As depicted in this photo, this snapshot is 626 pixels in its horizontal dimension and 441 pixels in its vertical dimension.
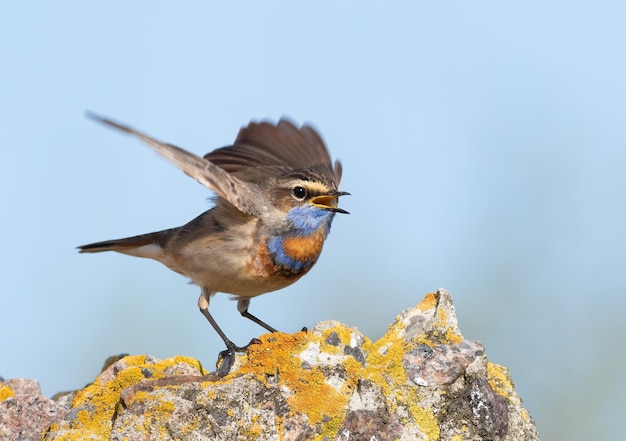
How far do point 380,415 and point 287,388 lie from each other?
0.61 metres

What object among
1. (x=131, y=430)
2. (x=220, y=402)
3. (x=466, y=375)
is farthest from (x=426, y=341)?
(x=131, y=430)

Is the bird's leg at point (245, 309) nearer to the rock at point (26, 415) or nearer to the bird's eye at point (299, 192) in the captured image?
the bird's eye at point (299, 192)

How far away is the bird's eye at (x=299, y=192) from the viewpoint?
8227 mm

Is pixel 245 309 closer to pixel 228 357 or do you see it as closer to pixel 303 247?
pixel 303 247

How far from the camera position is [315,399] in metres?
5.70

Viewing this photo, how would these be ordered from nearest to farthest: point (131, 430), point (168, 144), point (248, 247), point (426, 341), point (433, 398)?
1. point (131, 430)
2. point (433, 398)
3. point (426, 341)
4. point (168, 144)
5. point (248, 247)

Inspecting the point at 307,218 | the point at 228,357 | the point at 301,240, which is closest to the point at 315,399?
the point at 228,357

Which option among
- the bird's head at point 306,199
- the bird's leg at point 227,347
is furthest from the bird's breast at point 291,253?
the bird's leg at point 227,347

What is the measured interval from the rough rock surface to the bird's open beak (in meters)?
2.01

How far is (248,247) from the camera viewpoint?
796 cm

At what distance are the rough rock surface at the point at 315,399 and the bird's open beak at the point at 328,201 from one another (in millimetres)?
2009

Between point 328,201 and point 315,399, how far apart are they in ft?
9.68

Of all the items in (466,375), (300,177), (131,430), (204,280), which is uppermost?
(300,177)

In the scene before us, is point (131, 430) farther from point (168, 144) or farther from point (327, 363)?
A: point (168, 144)
